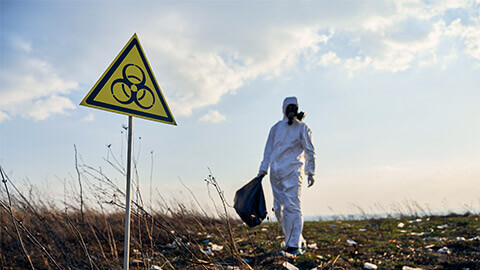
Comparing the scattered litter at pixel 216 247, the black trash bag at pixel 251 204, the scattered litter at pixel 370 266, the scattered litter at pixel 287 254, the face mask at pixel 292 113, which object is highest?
the face mask at pixel 292 113

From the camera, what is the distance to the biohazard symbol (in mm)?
3148

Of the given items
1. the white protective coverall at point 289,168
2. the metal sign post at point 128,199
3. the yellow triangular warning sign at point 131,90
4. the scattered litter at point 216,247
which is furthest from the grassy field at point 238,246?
the yellow triangular warning sign at point 131,90

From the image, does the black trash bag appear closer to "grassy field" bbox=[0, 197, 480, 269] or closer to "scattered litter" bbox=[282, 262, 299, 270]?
"grassy field" bbox=[0, 197, 480, 269]

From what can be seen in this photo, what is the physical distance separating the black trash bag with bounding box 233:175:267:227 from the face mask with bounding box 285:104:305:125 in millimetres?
1192

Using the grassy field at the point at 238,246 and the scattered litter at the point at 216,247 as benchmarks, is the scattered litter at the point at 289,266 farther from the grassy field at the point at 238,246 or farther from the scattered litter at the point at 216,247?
the scattered litter at the point at 216,247

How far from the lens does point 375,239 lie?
7191mm

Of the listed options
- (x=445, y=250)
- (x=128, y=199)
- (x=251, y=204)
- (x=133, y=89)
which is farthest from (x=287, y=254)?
(x=133, y=89)

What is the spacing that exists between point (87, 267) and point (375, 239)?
5.14 meters

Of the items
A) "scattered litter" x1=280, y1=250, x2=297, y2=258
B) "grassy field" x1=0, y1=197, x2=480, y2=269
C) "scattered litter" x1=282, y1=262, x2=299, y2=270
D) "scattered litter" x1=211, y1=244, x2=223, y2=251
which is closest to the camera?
"scattered litter" x1=282, y1=262, x2=299, y2=270

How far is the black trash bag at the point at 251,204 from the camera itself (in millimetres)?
5262

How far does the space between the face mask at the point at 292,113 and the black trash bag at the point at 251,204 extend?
1192 millimetres

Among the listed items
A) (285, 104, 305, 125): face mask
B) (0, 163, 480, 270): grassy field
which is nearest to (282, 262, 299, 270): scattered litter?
(0, 163, 480, 270): grassy field

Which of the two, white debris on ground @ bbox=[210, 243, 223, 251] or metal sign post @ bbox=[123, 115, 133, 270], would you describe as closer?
metal sign post @ bbox=[123, 115, 133, 270]

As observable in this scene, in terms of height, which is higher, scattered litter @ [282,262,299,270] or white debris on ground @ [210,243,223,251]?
white debris on ground @ [210,243,223,251]
